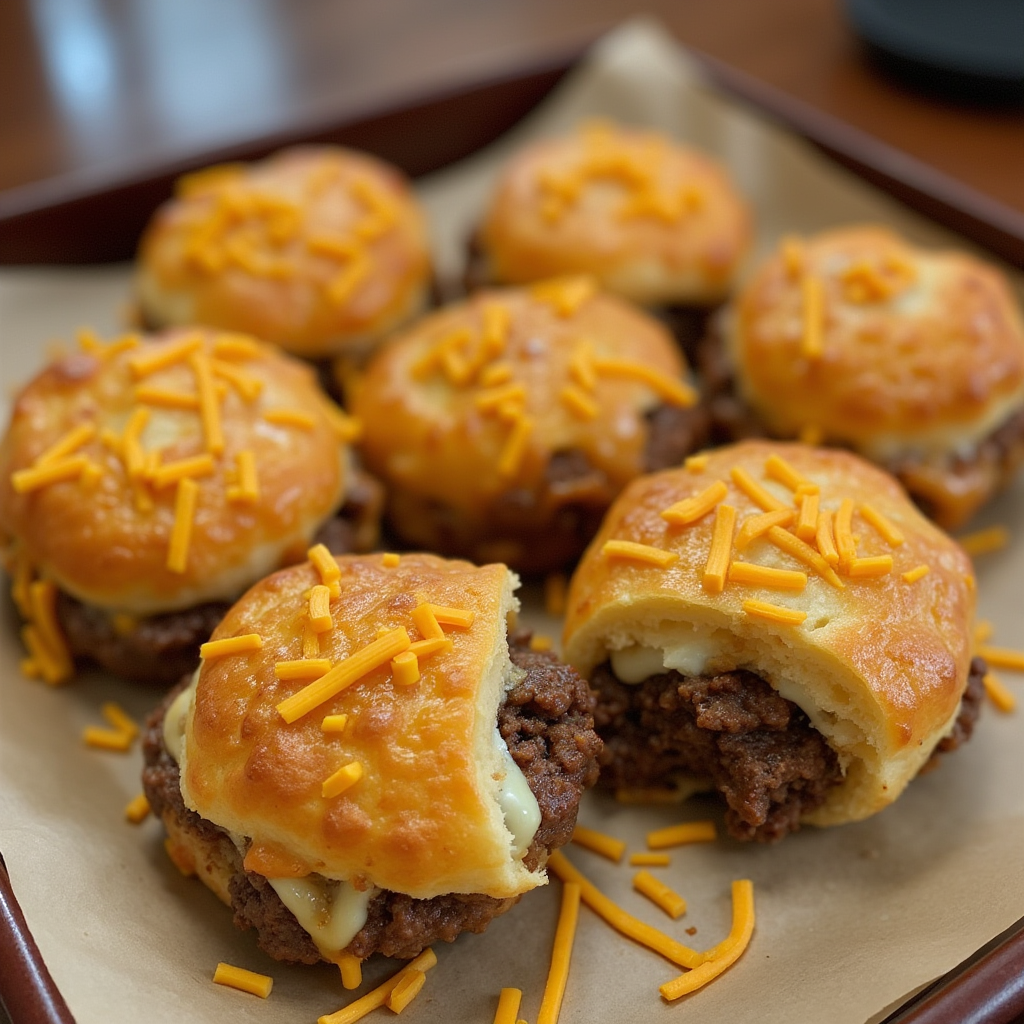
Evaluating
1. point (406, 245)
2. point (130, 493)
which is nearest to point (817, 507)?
point (130, 493)

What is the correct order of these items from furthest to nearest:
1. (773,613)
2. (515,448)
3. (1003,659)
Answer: (515,448) → (1003,659) → (773,613)

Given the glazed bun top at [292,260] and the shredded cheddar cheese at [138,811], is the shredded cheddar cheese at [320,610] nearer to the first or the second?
the shredded cheddar cheese at [138,811]

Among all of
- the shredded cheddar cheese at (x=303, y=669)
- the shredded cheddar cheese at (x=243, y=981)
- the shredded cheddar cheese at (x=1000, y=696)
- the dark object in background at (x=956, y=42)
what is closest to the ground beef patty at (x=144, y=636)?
the shredded cheddar cheese at (x=303, y=669)

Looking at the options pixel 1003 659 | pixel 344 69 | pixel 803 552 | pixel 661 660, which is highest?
pixel 344 69

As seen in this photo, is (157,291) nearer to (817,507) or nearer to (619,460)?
(619,460)

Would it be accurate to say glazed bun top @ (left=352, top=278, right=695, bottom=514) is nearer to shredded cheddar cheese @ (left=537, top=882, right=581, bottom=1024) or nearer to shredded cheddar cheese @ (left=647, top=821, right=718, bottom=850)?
shredded cheddar cheese @ (left=647, top=821, right=718, bottom=850)

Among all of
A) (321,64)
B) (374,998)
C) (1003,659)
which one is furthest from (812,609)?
(321,64)

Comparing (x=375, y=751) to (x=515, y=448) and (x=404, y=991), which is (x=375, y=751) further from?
(x=515, y=448)

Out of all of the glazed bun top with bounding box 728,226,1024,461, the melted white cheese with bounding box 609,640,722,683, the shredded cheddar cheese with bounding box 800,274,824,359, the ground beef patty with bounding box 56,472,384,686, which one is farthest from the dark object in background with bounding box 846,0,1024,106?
the ground beef patty with bounding box 56,472,384,686

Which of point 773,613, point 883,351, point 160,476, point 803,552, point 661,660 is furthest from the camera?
point 883,351
